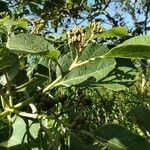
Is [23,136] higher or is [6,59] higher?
[6,59]

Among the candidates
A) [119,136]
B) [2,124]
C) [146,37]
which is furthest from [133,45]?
[2,124]

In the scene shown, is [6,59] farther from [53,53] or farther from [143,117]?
[143,117]

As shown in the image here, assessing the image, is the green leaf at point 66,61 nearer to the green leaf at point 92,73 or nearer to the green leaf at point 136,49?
the green leaf at point 92,73

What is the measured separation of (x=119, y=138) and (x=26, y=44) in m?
0.22

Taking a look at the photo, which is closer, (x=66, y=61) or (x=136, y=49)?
(x=136, y=49)

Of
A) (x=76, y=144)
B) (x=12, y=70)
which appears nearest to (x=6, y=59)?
(x=12, y=70)

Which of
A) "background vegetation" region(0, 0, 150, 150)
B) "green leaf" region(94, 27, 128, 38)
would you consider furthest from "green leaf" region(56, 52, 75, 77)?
"green leaf" region(94, 27, 128, 38)

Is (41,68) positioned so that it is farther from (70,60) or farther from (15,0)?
(15,0)

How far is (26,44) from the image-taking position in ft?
2.46

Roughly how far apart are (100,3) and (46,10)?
434 mm

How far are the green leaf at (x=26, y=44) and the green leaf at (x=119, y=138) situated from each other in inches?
6.9

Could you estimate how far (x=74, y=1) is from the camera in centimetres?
186

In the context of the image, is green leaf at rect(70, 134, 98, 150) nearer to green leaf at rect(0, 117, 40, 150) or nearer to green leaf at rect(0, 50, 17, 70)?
green leaf at rect(0, 117, 40, 150)

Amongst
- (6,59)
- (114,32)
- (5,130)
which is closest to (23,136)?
(5,130)
